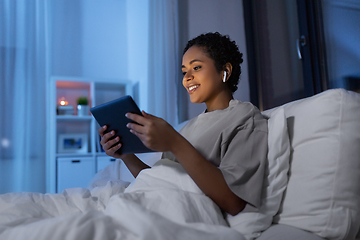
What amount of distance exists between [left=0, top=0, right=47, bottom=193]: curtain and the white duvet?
182 cm

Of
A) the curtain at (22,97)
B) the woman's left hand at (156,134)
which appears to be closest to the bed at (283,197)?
the woman's left hand at (156,134)

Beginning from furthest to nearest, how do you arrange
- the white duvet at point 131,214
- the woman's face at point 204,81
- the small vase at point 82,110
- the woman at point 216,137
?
the small vase at point 82,110
the woman's face at point 204,81
the woman at point 216,137
the white duvet at point 131,214

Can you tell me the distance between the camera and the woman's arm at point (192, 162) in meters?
0.77

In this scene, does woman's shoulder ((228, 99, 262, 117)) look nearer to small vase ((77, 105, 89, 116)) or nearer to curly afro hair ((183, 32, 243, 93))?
curly afro hair ((183, 32, 243, 93))

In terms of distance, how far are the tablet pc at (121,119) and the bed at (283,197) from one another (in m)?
0.12

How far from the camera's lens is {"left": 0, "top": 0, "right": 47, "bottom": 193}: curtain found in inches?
102

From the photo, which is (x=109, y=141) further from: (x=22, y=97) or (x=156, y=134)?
(x=22, y=97)

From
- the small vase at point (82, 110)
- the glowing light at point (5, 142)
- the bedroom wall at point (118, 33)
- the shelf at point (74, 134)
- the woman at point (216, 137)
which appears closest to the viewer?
the woman at point (216, 137)

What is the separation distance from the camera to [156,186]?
2.69ft

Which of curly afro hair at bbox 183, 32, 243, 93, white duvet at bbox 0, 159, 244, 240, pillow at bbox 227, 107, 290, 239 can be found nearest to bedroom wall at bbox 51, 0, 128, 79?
curly afro hair at bbox 183, 32, 243, 93

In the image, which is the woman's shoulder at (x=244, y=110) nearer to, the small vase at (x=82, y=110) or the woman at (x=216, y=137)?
the woman at (x=216, y=137)

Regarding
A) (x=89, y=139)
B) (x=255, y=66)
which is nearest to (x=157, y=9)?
(x=255, y=66)

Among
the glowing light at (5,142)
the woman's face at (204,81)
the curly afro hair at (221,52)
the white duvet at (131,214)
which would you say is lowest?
the white duvet at (131,214)

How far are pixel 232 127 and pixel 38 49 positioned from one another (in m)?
2.50
